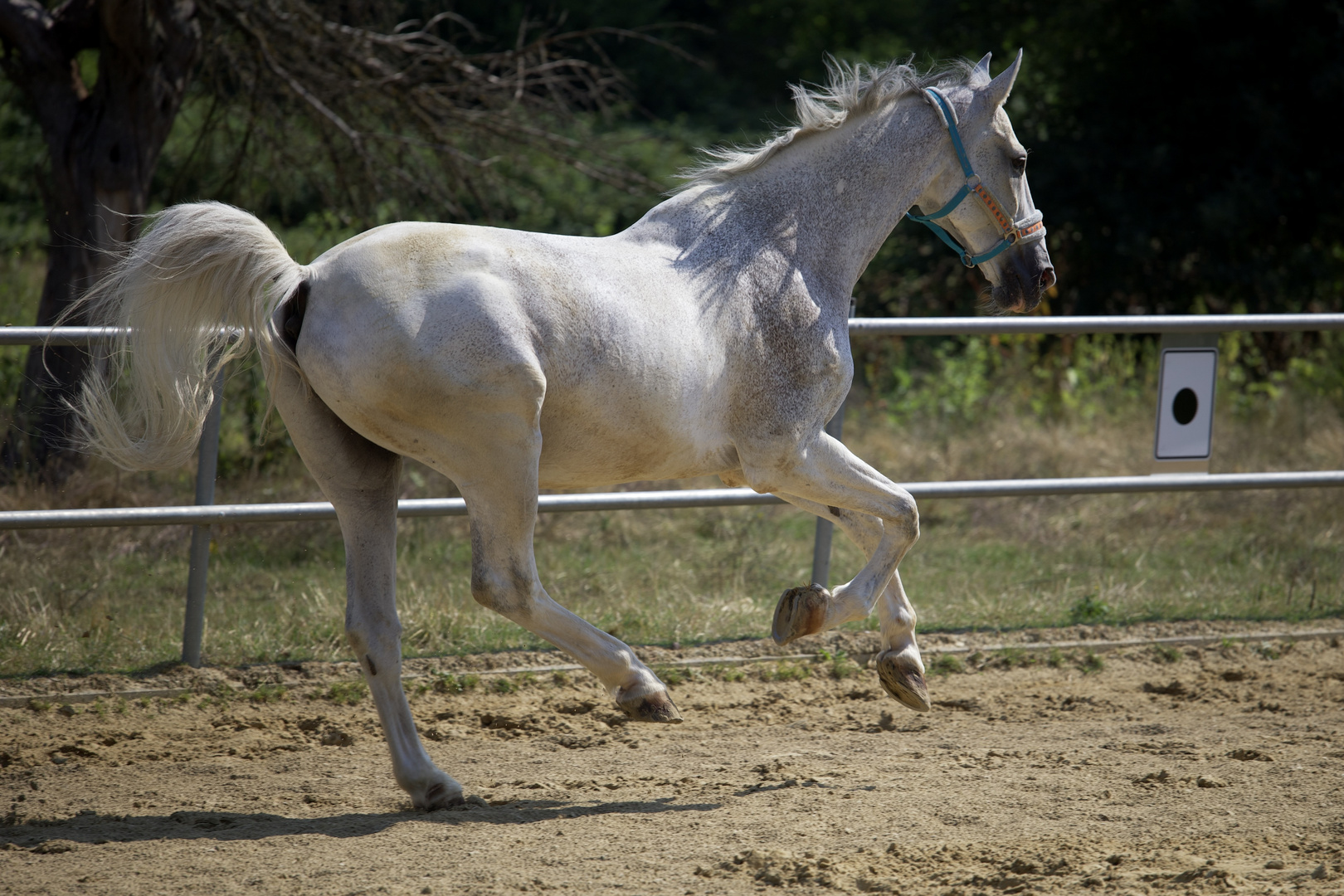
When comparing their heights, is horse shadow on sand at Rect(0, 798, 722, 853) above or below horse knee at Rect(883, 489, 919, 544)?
below

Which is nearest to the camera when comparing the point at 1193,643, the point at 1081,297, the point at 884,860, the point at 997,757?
the point at 884,860

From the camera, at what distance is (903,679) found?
3.94 m

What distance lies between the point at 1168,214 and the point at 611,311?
9386mm

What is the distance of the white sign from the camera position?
569 centimetres

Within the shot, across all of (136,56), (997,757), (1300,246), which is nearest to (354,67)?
(136,56)

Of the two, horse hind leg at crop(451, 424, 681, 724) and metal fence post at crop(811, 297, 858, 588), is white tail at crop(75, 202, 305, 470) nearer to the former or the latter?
horse hind leg at crop(451, 424, 681, 724)

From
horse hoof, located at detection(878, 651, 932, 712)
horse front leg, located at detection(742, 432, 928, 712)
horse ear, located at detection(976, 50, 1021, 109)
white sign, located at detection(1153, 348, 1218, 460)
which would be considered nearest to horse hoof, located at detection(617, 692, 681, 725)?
horse front leg, located at detection(742, 432, 928, 712)

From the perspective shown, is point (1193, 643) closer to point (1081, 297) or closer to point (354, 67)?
point (354, 67)

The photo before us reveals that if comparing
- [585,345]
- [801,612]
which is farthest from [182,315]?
[801,612]

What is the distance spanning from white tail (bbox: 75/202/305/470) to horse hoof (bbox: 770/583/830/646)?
1726 mm

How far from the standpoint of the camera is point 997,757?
3.96m

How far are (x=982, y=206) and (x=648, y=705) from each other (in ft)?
6.81

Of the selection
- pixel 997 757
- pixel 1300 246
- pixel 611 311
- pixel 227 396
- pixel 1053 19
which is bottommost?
pixel 997 757

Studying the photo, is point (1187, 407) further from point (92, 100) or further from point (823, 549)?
point (92, 100)
